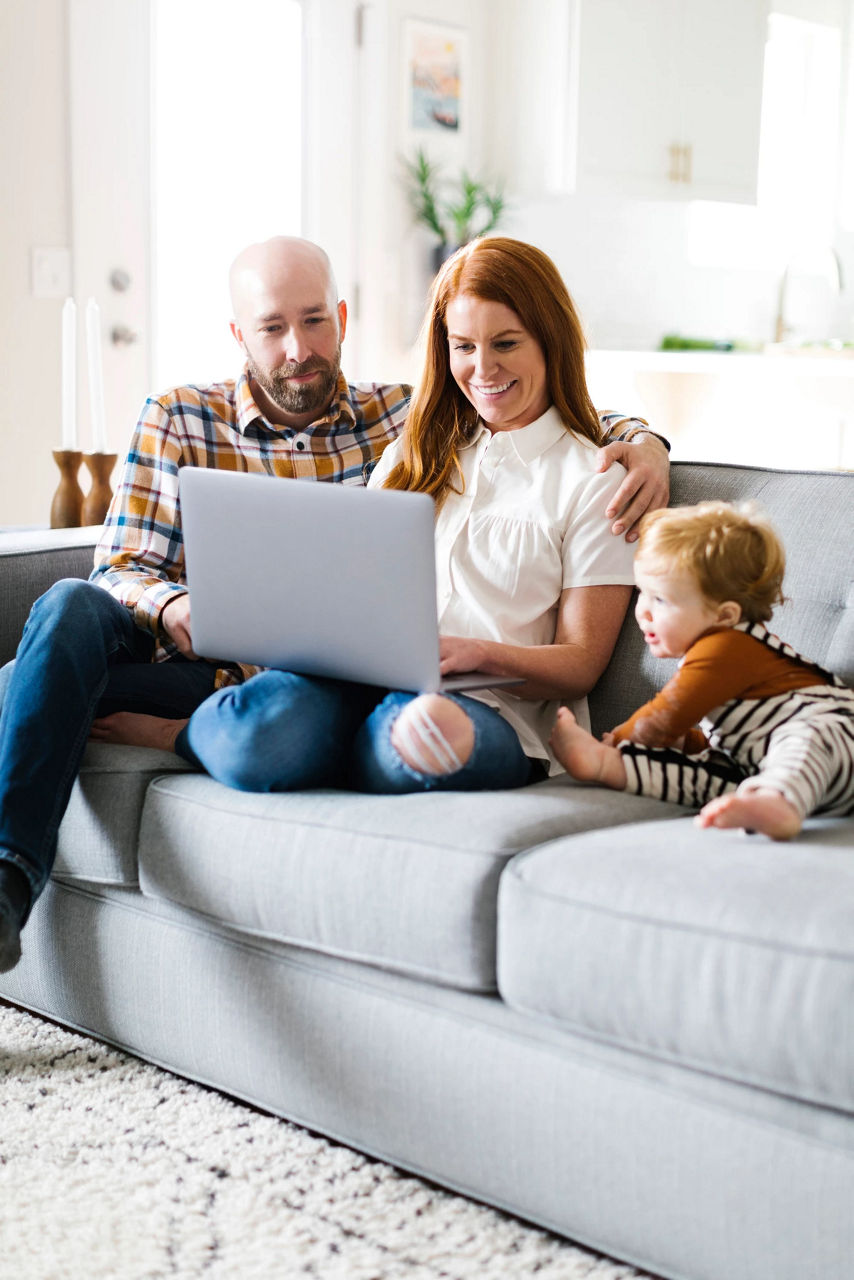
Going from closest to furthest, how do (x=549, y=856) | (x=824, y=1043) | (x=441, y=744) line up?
(x=824, y=1043)
(x=549, y=856)
(x=441, y=744)

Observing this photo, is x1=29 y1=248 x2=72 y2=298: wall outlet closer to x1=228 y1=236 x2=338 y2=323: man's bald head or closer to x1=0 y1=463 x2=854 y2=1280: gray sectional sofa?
x1=228 y1=236 x2=338 y2=323: man's bald head

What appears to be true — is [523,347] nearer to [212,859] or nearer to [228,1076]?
[212,859]

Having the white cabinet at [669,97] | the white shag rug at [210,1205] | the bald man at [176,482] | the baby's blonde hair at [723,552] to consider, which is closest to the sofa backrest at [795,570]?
the bald man at [176,482]

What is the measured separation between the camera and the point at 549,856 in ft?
4.56

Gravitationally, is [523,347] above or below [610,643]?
above

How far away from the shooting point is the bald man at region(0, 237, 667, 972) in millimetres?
1754

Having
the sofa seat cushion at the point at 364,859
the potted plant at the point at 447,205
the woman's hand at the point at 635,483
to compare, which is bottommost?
the sofa seat cushion at the point at 364,859

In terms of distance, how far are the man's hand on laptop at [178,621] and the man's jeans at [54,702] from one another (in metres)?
0.06

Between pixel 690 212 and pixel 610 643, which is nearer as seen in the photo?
pixel 610 643

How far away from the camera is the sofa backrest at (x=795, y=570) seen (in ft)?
5.87

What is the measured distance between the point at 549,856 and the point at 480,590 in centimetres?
59

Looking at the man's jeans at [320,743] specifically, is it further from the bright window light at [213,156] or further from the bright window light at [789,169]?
the bright window light at [789,169]

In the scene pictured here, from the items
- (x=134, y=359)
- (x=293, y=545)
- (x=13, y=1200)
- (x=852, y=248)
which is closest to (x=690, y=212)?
(x=852, y=248)

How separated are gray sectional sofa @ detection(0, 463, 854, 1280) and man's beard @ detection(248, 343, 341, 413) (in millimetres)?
618
